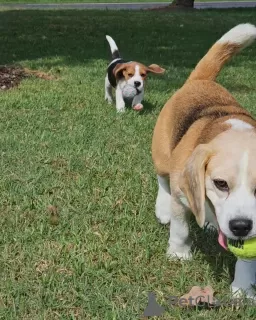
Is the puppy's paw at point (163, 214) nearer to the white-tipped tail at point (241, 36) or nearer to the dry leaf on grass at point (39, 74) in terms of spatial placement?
the white-tipped tail at point (241, 36)

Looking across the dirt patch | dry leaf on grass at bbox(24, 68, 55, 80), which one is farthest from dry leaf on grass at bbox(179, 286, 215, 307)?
dry leaf on grass at bbox(24, 68, 55, 80)

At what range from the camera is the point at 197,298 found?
323 centimetres

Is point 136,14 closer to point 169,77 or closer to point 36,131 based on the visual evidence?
point 169,77

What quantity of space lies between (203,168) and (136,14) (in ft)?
62.5

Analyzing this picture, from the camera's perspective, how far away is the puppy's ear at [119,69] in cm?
776

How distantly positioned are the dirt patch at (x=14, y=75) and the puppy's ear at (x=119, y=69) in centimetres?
172

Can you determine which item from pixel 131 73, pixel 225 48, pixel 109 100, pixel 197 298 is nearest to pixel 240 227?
pixel 197 298

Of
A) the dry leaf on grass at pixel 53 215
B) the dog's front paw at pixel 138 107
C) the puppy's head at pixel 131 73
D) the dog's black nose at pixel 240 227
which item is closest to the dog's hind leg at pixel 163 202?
the dry leaf on grass at pixel 53 215

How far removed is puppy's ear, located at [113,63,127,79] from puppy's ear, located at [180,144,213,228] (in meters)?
4.85

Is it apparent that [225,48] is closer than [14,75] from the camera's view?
Yes

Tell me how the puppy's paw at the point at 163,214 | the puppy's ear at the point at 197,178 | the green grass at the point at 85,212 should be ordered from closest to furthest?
the puppy's ear at the point at 197,178 → the green grass at the point at 85,212 → the puppy's paw at the point at 163,214

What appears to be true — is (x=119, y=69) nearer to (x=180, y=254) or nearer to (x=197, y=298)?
(x=180, y=254)

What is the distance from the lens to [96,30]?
16.2m

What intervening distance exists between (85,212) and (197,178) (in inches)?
63.1
